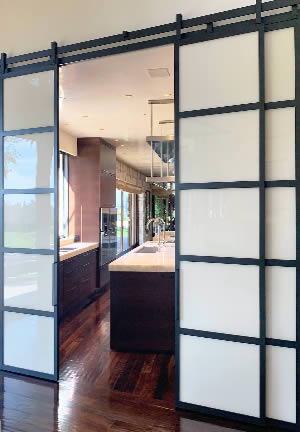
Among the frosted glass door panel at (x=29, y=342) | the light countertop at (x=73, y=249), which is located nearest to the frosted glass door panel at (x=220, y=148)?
the frosted glass door panel at (x=29, y=342)

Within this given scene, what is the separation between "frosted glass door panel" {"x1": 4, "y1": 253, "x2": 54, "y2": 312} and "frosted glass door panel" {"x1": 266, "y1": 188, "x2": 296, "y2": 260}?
182cm

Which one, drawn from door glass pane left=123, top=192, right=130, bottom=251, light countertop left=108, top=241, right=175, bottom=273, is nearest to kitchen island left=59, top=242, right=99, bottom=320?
light countertop left=108, top=241, right=175, bottom=273

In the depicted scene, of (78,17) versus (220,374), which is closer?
(220,374)

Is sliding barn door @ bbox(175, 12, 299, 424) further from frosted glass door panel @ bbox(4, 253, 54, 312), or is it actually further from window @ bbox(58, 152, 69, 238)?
window @ bbox(58, 152, 69, 238)

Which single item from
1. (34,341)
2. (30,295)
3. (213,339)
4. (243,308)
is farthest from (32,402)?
(243,308)

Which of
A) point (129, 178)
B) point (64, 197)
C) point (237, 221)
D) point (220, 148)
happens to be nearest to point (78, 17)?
point (220, 148)

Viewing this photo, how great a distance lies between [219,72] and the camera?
2.50 metres

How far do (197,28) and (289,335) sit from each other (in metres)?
2.23

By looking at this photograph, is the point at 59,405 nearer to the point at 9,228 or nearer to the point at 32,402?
the point at 32,402

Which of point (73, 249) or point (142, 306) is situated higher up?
point (73, 249)

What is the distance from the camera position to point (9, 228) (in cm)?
329

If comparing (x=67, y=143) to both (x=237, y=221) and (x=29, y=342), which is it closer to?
(x=29, y=342)

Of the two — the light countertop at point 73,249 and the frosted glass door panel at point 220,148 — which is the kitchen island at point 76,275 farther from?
the frosted glass door panel at point 220,148

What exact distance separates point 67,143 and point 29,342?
3.58 meters
